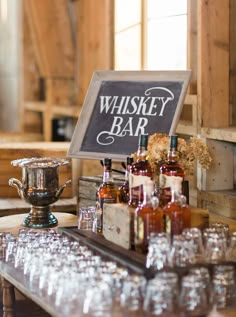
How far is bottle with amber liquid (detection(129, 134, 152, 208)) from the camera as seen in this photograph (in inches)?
119

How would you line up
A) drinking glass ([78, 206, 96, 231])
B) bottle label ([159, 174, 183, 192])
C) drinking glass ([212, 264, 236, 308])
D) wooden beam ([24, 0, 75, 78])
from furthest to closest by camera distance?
wooden beam ([24, 0, 75, 78]), drinking glass ([78, 206, 96, 231]), bottle label ([159, 174, 183, 192]), drinking glass ([212, 264, 236, 308])

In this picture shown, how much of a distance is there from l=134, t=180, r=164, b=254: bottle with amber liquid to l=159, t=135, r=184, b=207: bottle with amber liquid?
132 millimetres

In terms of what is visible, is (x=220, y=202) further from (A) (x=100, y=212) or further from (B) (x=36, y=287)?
(B) (x=36, y=287)

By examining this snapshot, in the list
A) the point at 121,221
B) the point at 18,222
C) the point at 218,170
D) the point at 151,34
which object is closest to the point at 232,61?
the point at 218,170

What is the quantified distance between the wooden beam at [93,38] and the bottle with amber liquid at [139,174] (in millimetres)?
2383

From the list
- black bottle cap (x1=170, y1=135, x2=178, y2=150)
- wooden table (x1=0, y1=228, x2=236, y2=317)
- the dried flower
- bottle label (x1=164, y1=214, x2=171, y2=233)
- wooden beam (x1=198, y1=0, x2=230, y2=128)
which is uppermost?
wooden beam (x1=198, y1=0, x2=230, y2=128)

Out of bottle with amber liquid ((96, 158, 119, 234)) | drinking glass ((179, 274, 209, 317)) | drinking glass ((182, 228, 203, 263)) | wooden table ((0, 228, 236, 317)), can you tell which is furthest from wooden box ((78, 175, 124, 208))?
drinking glass ((179, 274, 209, 317))

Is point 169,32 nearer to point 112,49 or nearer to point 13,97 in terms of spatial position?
point 112,49

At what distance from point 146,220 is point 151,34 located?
2315 millimetres

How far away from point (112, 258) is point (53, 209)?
204 centimetres

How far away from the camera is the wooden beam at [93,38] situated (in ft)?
17.8

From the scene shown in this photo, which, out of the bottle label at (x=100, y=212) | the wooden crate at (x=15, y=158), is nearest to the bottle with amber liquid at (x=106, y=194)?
the bottle label at (x=100, y=212)

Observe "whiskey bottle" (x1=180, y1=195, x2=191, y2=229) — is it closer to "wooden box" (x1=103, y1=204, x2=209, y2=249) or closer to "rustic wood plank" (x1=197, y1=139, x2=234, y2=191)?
"wooden box" (x1=103, y1=204, x2=209, y2=249)

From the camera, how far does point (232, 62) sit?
4137 mm
